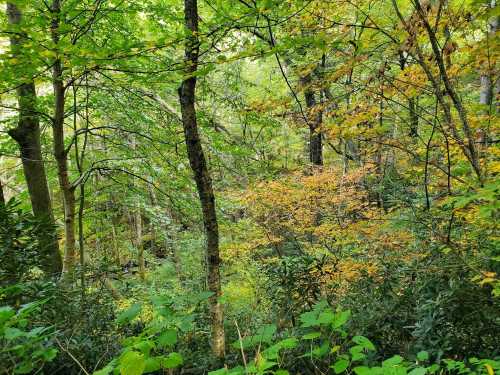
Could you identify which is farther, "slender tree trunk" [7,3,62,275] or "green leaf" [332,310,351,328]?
"slender tree trunk" [7,3,62,275]

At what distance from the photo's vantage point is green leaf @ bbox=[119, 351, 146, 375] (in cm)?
140

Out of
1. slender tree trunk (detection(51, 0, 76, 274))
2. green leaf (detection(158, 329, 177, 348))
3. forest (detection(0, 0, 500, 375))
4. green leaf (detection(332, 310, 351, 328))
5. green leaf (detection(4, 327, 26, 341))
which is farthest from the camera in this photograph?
slender tree trunk (detection(51, 0, 76, 274))

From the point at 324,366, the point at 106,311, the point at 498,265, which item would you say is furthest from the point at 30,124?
the point at 498,265

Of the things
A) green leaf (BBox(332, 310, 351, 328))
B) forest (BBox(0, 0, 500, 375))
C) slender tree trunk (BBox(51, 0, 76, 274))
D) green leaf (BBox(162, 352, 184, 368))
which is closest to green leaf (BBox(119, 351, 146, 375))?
forest (BBox(0, 0, 500, 375))

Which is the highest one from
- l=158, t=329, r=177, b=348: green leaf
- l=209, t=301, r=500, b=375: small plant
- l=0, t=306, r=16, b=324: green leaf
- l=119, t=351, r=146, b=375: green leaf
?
l=0, t=306, r=16, b=324: green leaf

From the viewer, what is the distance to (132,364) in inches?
55.7

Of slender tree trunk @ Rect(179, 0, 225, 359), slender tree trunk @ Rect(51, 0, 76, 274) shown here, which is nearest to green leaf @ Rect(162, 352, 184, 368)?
slender tree trunk @ Rect(179, 0, 225, 359)

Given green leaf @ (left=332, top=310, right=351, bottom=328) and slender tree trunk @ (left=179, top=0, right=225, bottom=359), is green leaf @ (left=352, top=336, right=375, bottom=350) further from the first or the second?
slender tree trunk @ (left=179, top=0, right=225, bottom=359)

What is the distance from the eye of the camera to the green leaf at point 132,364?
1401 millimetres

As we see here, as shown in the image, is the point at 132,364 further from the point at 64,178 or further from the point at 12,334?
the point at 64,178

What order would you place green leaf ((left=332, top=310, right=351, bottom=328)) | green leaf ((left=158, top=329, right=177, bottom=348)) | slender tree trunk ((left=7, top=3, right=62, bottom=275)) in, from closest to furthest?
1. green leaf ((left=158, top=329, right=177, bottom=348))
2. green leaf ((left=332, top=310, right=351, bottom=328))
3. slender tree trunk ((left=7, top=3, right=62, bottom=275))

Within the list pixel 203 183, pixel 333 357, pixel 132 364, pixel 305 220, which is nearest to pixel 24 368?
pixel 132 364

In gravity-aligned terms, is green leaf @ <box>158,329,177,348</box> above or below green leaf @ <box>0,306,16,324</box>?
below

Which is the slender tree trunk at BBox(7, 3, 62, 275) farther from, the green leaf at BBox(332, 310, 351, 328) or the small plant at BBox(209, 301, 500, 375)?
the green leaf at BBox(332, 310, 351, 328)
